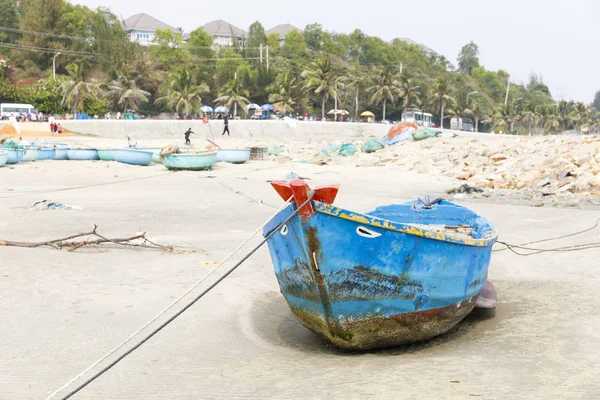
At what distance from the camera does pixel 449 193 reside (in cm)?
2064

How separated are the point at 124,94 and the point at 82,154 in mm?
24947

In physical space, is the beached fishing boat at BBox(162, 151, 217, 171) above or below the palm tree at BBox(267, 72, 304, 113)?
below

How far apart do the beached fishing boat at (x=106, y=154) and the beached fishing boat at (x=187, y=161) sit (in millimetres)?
5756

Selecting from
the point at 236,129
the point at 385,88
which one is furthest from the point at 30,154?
the point at 385,88

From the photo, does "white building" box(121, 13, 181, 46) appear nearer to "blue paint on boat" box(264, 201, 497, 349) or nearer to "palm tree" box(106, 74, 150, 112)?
"palm tree" box(106, 74, 150, 112)

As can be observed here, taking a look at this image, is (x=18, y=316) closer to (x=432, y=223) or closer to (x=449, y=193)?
(x=432, y=223)

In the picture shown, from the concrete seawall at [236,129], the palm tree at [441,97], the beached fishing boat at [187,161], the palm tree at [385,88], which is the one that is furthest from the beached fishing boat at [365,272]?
the palm tree at [441,97]

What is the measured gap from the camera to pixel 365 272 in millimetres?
6066

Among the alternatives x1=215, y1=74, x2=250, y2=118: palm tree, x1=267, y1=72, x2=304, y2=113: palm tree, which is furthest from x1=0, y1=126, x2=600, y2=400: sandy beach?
x1=267, y1=72, x2=304, y2=113: palm tree

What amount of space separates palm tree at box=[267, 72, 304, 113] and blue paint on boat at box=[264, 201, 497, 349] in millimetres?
57825

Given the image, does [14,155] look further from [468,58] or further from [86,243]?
[468,58]

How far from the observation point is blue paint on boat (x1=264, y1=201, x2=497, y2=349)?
593cm

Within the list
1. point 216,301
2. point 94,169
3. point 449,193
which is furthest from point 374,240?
point 94,169

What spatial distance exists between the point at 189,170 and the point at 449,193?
12549mm
